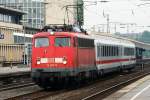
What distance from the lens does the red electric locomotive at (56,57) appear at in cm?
2456

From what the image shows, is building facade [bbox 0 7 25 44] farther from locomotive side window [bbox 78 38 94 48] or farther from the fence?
locomotive side window [bbox 78 38 94 48]

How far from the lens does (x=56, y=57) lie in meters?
24.7

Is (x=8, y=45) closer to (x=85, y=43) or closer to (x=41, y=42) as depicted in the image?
(x=85, y=43)

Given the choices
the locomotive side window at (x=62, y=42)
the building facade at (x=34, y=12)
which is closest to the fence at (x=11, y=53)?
the locomotive side window at (x=62, y=42)

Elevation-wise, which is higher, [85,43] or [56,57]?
[85,43]

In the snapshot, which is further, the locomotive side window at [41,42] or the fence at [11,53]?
the fence at [11,53]

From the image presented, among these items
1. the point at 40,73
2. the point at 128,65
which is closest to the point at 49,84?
the point at 40,73

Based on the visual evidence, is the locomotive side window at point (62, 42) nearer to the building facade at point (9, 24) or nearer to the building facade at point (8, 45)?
the building facade at point (8, 45)

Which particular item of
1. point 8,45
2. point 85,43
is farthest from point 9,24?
point 85,43

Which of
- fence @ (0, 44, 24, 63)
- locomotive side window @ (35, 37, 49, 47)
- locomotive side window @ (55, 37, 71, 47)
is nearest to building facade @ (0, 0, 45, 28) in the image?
fence @ (0, 44, 24, 63)

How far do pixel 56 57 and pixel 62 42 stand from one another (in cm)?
89

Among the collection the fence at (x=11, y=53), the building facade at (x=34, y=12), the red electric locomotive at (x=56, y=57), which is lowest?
the fence at (x=11, y=53)

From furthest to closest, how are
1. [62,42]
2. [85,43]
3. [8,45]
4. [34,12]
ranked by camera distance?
1. [34,12]
2. [8,45]
3. [85,43]
4. [62,42]

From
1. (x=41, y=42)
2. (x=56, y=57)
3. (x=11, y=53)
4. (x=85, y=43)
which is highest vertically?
(x=41, y=42)
